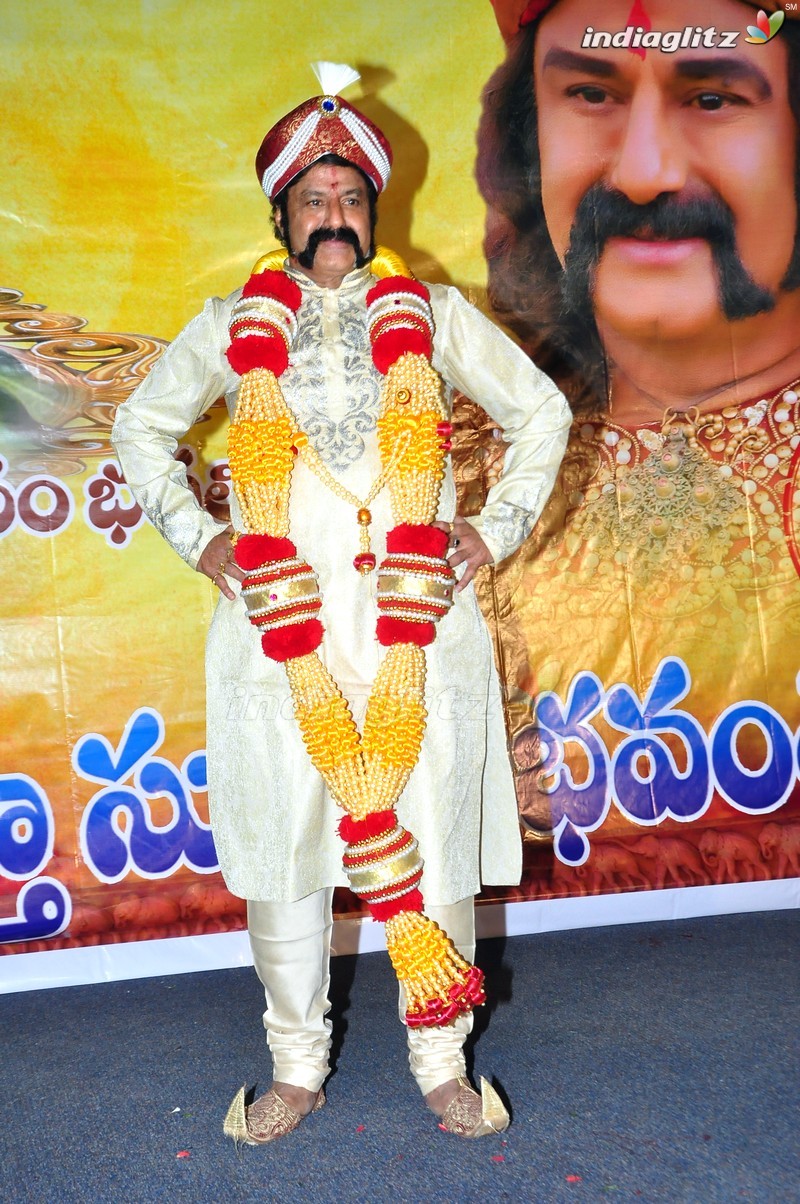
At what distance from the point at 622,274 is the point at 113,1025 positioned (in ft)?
8.11

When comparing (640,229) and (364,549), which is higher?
(640,229)

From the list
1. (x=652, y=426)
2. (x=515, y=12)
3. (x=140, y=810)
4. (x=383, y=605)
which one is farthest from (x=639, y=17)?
(x=140, y=810)

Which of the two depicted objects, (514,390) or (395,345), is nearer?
(395,345)

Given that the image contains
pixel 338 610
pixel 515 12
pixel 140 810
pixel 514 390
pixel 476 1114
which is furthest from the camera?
pixel 515 12

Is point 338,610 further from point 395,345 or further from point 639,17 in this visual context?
point 639,17

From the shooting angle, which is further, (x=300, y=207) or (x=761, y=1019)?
(x=761, y=1019)

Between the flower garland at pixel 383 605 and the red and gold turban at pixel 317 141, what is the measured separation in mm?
277

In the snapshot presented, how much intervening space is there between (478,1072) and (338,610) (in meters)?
0.98

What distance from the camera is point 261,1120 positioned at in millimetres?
1893

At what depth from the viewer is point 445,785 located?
6.40 feet

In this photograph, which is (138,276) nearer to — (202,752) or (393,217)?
(393,217)

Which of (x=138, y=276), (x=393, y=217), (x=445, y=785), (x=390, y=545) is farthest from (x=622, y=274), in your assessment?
(x=445, y=785)

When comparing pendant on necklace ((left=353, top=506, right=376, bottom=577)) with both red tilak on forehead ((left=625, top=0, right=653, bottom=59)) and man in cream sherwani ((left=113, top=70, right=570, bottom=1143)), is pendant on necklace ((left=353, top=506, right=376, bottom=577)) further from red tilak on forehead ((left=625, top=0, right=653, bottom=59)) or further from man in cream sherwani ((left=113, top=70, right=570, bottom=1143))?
red tilak on forehead ((left=625, top=0, right=653, bottom=59))

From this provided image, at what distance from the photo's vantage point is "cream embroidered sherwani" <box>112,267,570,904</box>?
1943 mm
